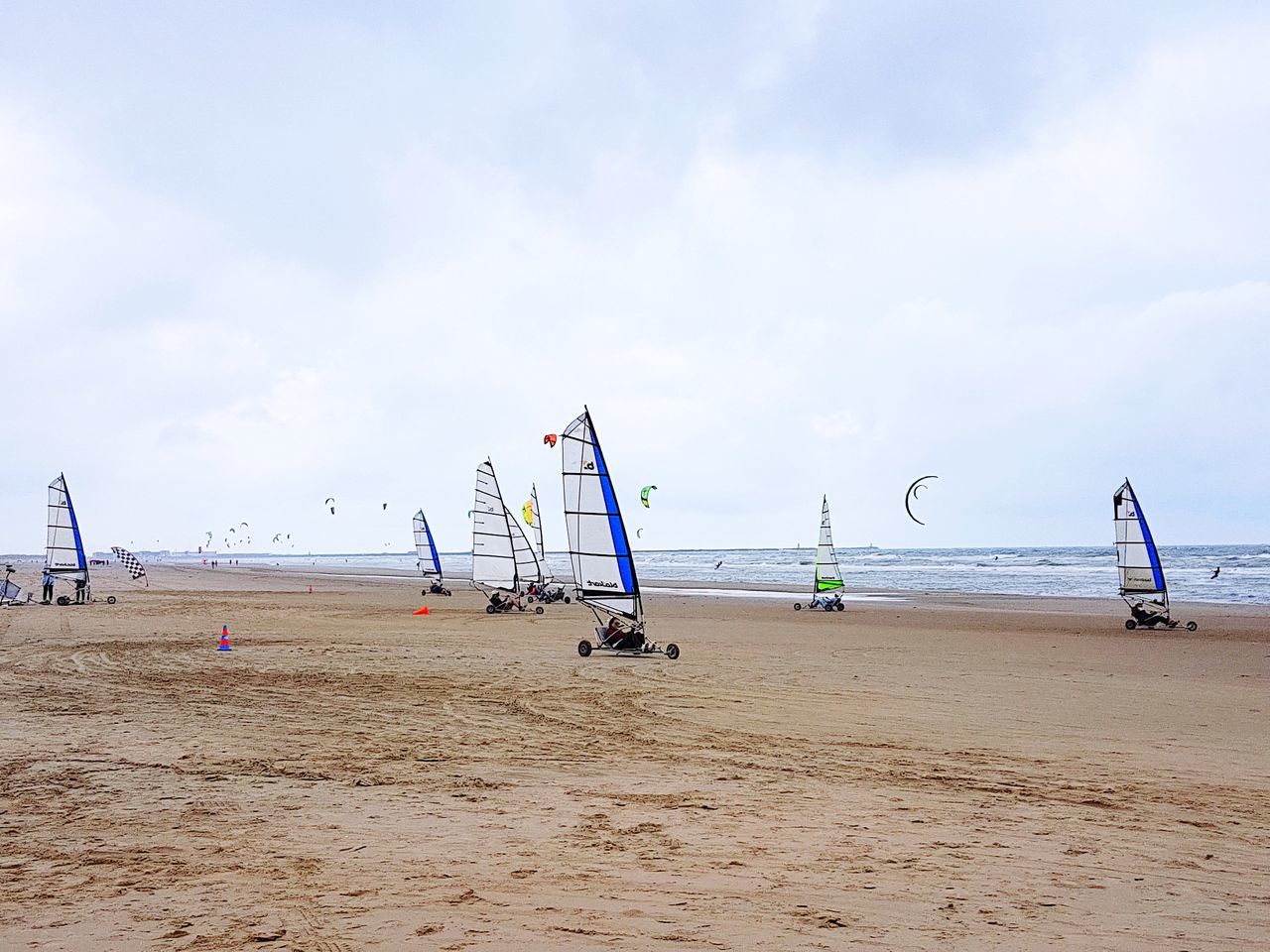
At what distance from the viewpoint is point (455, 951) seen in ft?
13.2

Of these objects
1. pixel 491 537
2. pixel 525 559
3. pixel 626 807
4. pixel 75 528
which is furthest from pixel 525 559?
pixel 626 807

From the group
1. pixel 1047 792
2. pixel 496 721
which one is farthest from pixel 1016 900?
pixel 496 721

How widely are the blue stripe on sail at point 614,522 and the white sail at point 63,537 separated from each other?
23328 mm

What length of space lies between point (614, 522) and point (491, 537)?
14305 mm

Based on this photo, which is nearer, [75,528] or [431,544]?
[75,528]

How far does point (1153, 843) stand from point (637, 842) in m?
3.12

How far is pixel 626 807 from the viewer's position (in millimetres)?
6453

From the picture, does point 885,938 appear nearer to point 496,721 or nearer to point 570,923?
point 570,923

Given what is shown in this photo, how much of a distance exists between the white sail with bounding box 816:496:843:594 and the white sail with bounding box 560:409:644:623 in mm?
18847

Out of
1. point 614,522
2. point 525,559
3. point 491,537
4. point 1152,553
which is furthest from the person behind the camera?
point 525,559

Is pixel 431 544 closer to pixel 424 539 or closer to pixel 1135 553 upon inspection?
pixel 424 539

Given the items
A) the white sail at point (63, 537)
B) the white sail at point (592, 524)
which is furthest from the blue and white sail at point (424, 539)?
the white sail at point (592, 524)

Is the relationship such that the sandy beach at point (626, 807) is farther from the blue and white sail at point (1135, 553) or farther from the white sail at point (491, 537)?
the white sail at point (491, 537)

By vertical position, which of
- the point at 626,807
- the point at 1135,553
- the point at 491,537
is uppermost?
the point at 491,537
